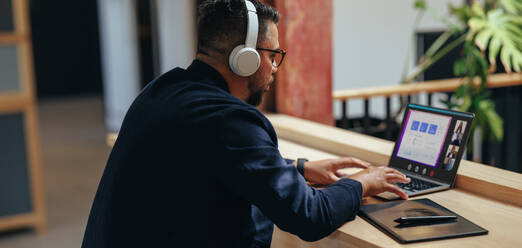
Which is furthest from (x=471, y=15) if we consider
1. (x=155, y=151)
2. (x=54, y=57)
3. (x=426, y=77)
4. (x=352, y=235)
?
(x=54, y=57)

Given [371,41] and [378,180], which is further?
[371,41]

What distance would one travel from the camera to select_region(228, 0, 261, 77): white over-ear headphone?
138 cm

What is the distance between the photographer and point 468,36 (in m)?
3.11

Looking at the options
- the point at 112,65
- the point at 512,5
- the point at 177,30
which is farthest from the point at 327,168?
the point at 112,65

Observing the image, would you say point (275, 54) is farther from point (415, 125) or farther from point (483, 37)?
point (483, 37)

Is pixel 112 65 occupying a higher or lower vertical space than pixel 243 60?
lower

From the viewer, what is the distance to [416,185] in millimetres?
1688

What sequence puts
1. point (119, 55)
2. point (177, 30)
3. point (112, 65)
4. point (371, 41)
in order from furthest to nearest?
point (112, 65)
point (119, 55)
point (177, 30)
point (371, 41)

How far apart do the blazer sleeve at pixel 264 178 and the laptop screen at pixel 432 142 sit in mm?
505

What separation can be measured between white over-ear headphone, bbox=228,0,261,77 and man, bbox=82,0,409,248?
10mm

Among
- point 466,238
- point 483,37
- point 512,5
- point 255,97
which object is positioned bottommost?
point 466,238

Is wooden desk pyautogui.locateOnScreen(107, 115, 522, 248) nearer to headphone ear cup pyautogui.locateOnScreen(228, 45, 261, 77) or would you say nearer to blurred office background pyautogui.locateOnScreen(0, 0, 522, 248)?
headphone ear cup pyautogui.locateOnScreen(228, 45, 261, 77)

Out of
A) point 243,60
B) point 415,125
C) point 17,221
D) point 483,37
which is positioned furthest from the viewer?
point 17,221

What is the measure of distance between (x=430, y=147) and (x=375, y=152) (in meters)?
0.30
